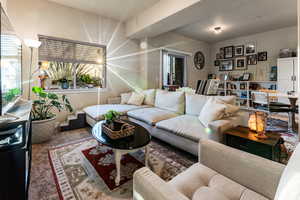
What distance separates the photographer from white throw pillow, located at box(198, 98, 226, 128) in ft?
6.53

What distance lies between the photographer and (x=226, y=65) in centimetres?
620

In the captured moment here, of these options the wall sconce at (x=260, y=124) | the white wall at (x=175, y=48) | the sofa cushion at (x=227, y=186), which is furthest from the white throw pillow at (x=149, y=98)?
the sofa cushion at (x=227, y=186)

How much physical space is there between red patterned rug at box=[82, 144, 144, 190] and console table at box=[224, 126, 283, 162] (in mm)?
1150

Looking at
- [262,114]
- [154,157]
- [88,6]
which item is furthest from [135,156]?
[88,6]

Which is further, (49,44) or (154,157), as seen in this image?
(49,44)

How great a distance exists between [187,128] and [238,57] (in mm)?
5240

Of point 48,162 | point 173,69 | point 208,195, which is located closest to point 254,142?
point 208,195

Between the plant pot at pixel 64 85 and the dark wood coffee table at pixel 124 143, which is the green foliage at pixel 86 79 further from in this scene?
the dark wood coffee table at pixel 124 143

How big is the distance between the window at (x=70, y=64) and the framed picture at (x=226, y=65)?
16.1 feet

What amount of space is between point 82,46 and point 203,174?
394cm

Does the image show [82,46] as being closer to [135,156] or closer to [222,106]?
[135,156]

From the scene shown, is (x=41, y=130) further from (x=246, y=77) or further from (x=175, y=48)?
(x=246, y=77)

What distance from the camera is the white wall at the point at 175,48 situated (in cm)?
462

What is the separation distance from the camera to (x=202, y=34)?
5316 millimetres
